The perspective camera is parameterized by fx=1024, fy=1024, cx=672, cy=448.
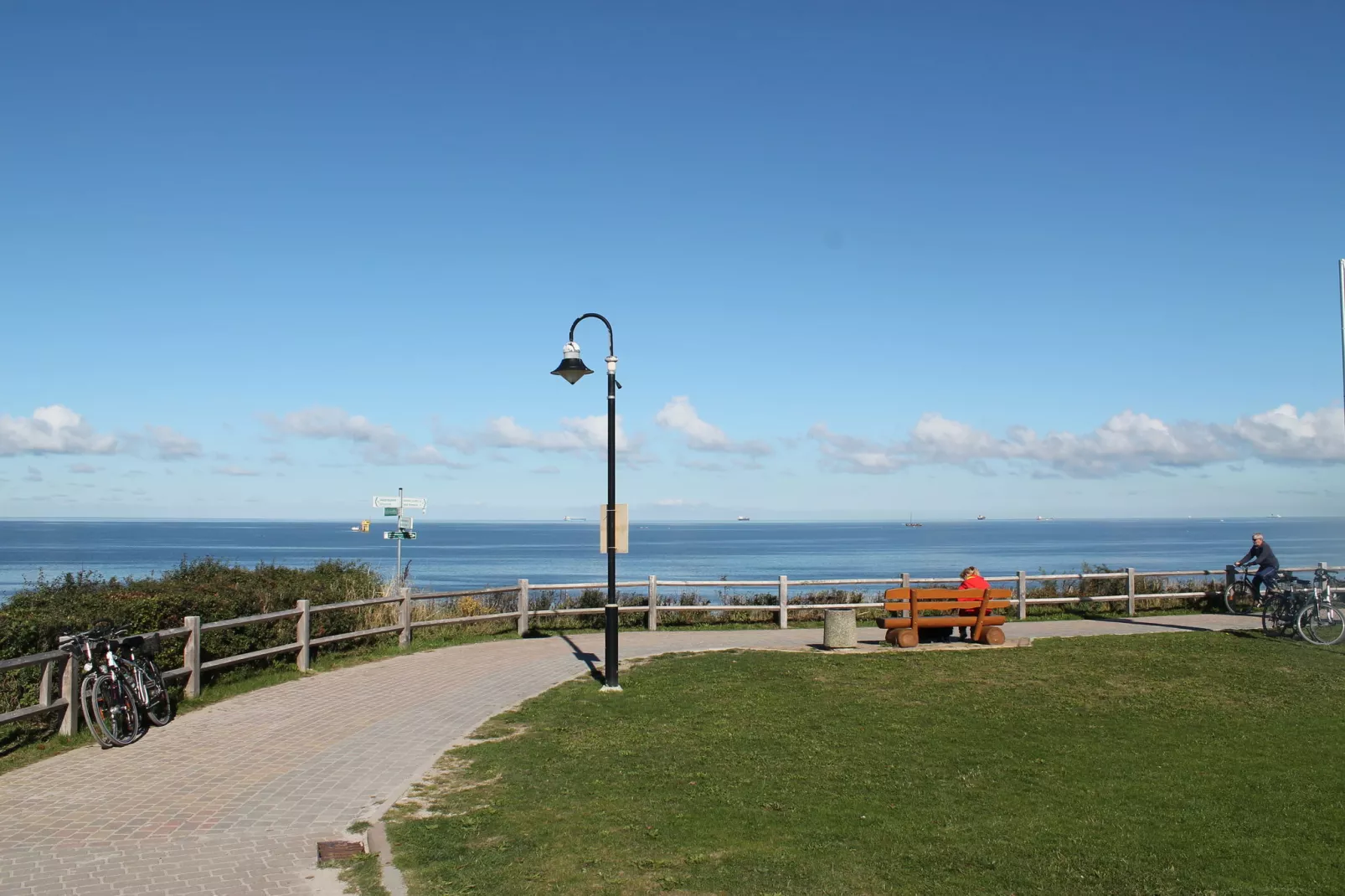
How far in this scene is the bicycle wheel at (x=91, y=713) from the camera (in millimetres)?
10055

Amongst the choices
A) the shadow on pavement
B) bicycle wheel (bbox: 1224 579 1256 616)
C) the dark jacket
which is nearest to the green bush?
the shadow on pavement

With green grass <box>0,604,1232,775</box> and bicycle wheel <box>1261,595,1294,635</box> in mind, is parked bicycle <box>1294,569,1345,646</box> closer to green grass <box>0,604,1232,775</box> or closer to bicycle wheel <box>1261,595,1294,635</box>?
bicycle wheel <box>1261,595,1294,635</box>

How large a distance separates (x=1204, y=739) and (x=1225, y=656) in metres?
6.22

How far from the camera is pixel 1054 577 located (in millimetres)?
23016

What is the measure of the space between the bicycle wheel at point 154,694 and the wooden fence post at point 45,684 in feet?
2.98

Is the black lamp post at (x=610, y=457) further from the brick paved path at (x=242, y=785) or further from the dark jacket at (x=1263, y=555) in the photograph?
the dark jacket at (x=1263, y=555)

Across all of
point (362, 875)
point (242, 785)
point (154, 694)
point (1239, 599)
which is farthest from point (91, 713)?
point (1239, 599)

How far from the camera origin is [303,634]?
15.2 m

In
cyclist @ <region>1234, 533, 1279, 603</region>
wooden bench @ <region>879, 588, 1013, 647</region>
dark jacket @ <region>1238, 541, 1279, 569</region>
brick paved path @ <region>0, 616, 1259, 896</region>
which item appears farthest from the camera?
dark jacket @ <region>1238, 541, 1279, 569</region>

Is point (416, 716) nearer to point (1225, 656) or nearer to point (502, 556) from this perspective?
point (1225, 656)

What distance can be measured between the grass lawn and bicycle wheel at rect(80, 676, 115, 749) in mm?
3624

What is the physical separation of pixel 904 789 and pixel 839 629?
8.79 m

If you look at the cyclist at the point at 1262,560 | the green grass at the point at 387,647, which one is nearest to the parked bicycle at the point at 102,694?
the green grass at the point at 387,647

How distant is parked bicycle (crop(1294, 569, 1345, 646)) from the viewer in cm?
1638
